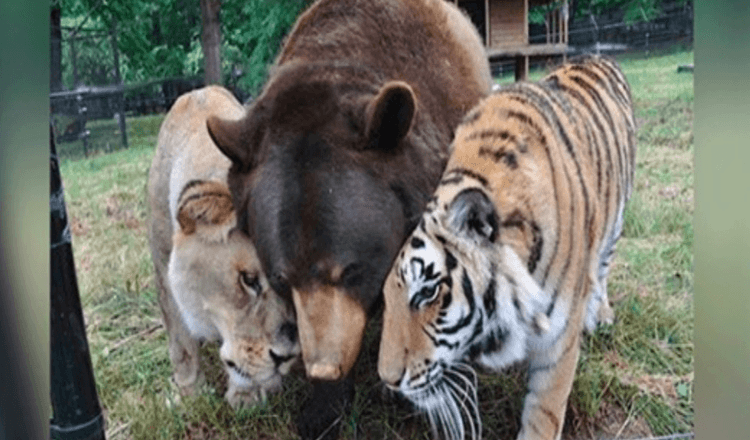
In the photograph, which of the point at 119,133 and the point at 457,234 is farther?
the point at 119,133

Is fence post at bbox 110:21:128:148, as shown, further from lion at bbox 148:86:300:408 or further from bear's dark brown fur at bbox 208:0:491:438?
bear's dark brown fur at bbox 208:0:491:438

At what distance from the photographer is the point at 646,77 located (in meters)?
1.49

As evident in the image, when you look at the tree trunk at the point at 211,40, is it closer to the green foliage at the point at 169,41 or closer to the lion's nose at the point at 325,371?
the green foliage at the point at 169,41

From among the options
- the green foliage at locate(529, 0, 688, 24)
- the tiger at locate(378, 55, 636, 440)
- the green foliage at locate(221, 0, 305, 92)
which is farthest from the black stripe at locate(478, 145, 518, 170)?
the green foliage at locate(221, 0, 305, 92)

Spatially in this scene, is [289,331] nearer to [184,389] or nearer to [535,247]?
[184,389]

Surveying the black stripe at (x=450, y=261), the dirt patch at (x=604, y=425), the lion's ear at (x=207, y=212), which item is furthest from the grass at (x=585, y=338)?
the black stripe at (x=450, y=261)

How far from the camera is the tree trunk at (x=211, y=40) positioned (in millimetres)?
1464

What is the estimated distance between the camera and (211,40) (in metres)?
1.47

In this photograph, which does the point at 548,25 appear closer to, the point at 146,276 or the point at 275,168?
the point at 275,168

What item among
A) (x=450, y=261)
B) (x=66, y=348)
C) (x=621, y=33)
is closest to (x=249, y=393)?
(x=66, y=348)

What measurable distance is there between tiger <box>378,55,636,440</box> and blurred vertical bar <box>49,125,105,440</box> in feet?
1.65

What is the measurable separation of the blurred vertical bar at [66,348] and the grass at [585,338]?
0.02 m

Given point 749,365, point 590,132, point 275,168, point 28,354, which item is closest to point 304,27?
point 275,168

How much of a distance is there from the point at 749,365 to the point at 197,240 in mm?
974
